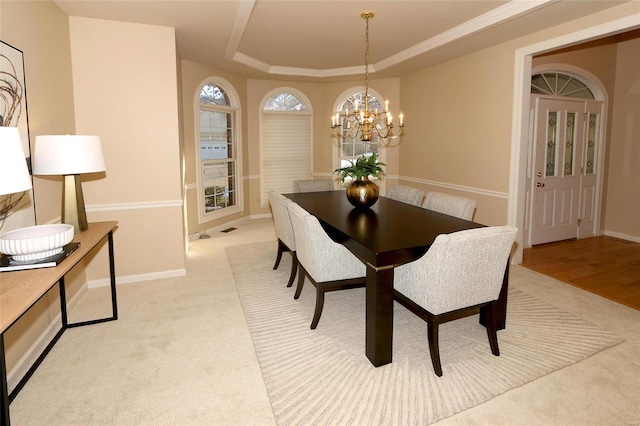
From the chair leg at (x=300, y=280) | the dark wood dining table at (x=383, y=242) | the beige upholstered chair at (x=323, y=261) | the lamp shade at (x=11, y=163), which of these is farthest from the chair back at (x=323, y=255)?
the lamp shade at (x=11, y=163)

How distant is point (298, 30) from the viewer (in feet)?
13.9

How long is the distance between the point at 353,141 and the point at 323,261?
4.70 m

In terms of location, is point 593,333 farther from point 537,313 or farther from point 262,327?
point 262,327

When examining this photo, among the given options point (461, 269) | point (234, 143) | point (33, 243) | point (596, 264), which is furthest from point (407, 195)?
point (234, 143)

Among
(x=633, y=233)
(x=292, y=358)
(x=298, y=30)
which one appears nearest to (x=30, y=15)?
(x=298, y=30)

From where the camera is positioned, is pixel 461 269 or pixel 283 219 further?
pixel 283 219

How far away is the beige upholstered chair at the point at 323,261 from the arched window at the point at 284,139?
14.0ft

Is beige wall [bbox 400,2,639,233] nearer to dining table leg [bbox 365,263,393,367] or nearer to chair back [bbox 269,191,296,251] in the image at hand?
chair back [bbox 269,191,296,251]

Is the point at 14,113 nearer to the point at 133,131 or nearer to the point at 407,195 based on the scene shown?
the point at 133,131

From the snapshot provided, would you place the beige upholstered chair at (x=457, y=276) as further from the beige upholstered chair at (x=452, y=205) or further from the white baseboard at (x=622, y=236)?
the white baseboard at (x=622, y=236)

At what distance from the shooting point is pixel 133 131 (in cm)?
374

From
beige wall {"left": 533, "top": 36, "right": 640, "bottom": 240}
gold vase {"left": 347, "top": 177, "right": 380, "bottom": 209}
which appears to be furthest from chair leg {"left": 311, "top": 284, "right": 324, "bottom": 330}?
beige wall {"left": 533, "top": 36, "right": 640, "bottom": 240}

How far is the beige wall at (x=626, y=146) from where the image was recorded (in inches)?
207

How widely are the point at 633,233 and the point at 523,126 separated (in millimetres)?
2681
